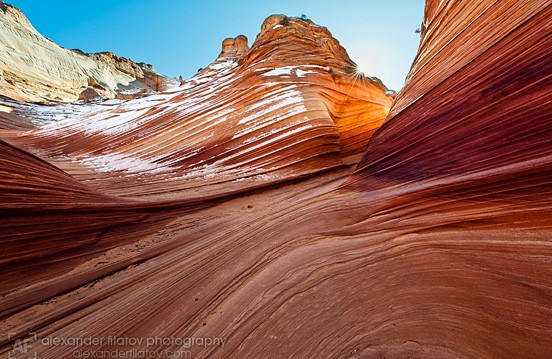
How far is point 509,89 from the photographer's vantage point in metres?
1.99

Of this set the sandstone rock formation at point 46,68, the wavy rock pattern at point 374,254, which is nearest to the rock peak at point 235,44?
the sandstone rock formation at point 46,68

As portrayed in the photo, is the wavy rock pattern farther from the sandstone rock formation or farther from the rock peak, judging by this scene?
the sandstone rock formation

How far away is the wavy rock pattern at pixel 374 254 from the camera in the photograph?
4.13ft

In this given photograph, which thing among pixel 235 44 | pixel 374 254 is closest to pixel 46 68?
pixel 235 44

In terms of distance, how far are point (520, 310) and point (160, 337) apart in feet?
6.70

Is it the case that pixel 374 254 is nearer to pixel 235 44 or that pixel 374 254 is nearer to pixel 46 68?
pixel 235 44

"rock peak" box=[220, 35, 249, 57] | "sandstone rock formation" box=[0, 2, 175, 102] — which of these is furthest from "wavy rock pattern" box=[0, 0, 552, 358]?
"sandstone rock formation" box=[0, 2, 175, 102]

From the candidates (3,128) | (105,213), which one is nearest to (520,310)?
(105,213)

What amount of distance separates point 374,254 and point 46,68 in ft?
109

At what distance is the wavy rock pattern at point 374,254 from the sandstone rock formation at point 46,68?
2067 centimetres

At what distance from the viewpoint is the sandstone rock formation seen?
17375mm

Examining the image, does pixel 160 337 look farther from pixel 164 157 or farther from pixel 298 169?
pixel 164 157

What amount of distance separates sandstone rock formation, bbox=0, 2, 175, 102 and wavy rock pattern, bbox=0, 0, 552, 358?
2067cm

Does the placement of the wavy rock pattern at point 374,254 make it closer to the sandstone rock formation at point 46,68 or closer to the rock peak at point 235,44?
the rock peak at point 235,44
